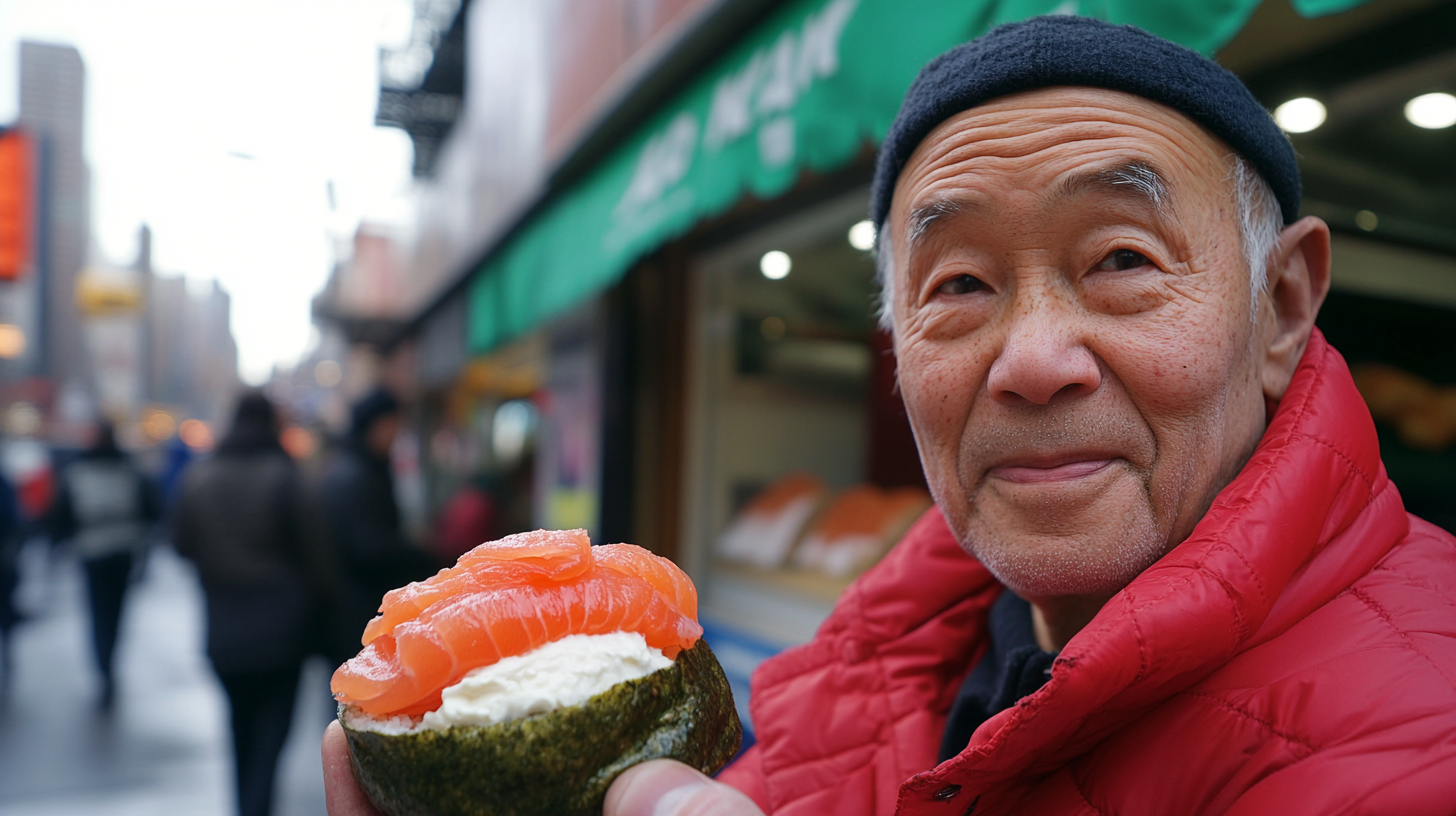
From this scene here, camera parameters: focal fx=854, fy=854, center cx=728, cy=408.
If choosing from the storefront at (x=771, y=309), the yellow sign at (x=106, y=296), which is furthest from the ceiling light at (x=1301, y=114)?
the yellow sign at (x=106, y=296)

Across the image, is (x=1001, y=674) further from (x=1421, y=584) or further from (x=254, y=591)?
(x=254, y=591)

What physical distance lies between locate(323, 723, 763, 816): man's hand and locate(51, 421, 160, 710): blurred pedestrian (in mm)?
7178

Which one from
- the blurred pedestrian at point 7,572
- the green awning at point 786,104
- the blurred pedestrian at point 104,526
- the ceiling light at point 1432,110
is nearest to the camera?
the green awning at point 786,104

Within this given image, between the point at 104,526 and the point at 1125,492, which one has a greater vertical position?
the point at 1125,492

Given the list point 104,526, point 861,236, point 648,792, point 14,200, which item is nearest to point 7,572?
point 104,526

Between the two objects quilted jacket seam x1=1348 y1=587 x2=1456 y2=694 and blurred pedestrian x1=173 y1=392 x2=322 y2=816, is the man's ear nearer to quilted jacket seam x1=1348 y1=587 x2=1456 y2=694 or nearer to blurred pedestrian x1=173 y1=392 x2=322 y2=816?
quilted jacket seam x1=1348 y1=587 x2=1456 y2=694

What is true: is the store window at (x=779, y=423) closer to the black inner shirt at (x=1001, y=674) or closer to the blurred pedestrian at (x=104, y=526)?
the black inner shirt at (x=1001, y=674)

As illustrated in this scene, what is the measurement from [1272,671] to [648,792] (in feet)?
2.15

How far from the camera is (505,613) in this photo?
0.99 m

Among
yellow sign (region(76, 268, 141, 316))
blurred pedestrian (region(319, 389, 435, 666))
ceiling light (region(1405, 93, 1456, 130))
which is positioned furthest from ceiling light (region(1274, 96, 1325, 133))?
yellow sign (region(76, 268, 141, 316))

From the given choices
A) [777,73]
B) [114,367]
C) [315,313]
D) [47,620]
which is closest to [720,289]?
[777,73]

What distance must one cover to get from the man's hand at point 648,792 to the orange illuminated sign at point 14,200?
10974 mm

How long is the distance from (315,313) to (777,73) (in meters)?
19.9

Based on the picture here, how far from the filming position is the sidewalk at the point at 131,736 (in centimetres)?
492
